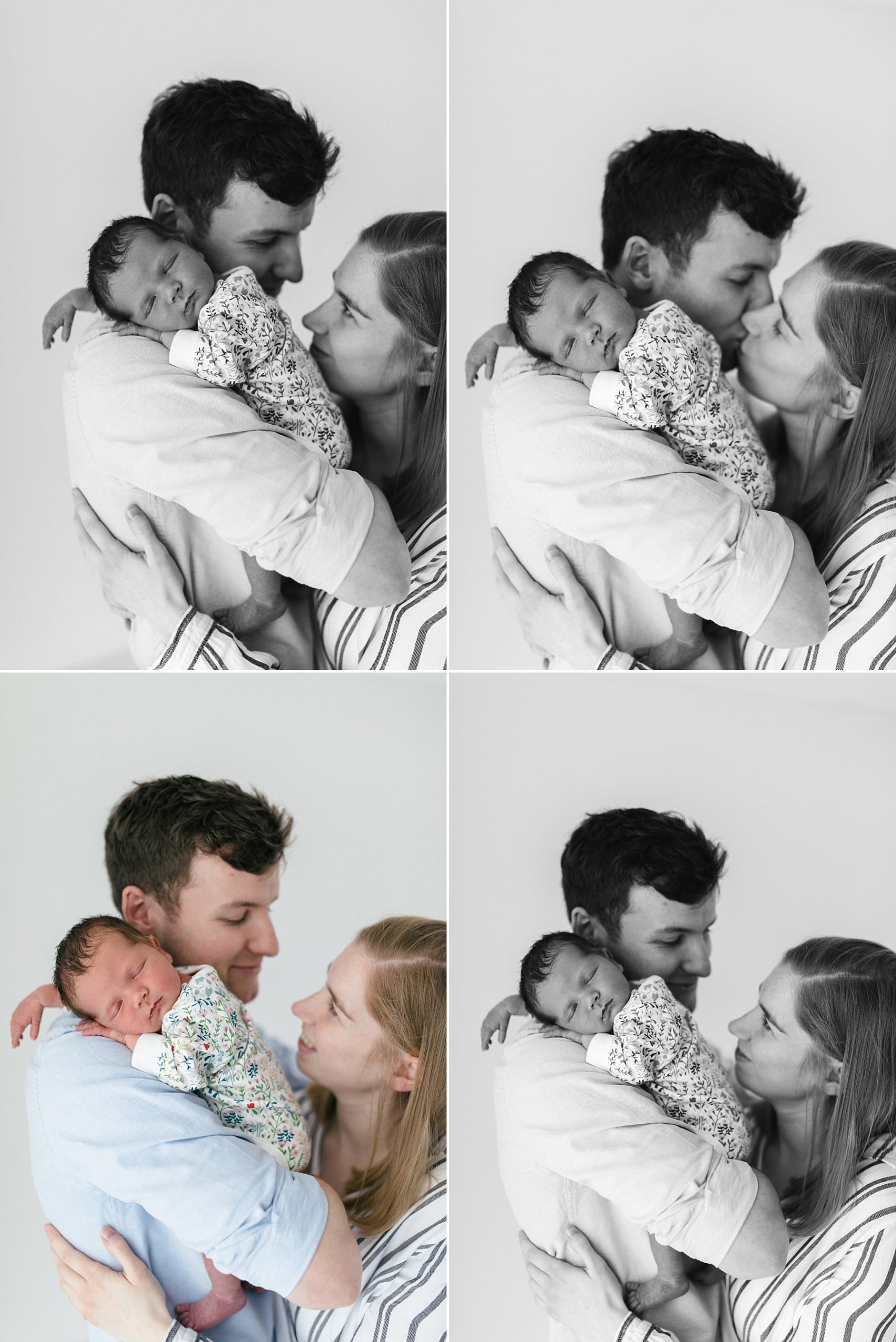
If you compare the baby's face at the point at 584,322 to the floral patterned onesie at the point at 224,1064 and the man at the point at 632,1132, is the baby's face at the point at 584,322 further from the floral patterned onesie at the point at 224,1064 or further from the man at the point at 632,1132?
the floral patterned onesie at the point at 224,1064

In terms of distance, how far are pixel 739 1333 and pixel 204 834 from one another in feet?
3.20

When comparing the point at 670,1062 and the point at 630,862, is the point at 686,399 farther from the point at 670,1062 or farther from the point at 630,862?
the point at 670,1062

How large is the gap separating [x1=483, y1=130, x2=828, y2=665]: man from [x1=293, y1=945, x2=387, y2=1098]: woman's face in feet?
1.85

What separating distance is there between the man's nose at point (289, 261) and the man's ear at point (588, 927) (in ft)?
2.95

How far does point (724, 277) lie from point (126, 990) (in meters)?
1.14

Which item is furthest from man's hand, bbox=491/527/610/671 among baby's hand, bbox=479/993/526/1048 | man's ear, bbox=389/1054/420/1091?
man's ear, bbox=389/1054/420/1091

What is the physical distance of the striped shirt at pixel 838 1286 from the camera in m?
1.33

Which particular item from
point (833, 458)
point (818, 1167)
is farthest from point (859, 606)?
point (818, 1167)

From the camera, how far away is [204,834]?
1.37 meters

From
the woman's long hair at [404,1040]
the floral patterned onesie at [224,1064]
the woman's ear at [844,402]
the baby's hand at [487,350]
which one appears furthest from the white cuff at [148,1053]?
the woman's ear at [844,402]

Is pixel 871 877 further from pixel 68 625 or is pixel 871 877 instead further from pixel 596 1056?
pixel 68 625

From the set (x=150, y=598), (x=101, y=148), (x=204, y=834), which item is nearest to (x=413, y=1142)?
(x=204, y=834)

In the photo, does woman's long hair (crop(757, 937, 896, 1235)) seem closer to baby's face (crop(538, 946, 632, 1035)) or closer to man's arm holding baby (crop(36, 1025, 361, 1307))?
baby's face (crop(538, 946, 632, 1035))

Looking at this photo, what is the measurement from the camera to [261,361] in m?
1.21
